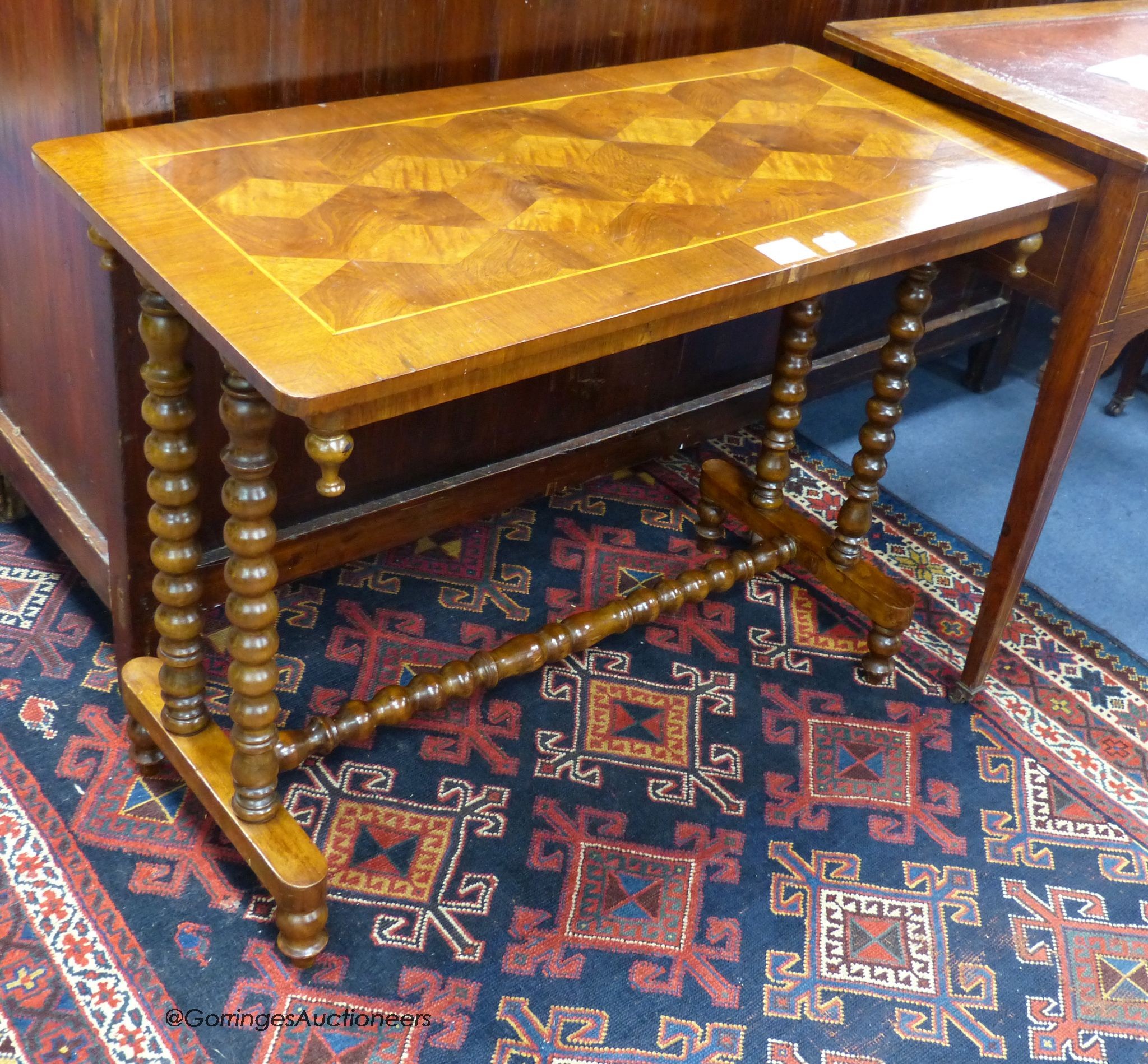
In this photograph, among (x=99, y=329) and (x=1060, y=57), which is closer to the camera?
(x=99, y=329)

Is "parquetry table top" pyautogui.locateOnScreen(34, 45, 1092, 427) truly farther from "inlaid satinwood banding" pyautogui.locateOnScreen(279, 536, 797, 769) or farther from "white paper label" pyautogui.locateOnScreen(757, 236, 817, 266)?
"inlaid satinwood banding" pyautogui.locateOnScreen(279, 536, 797, 769)

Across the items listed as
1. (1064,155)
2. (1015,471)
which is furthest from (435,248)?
(1015,471)

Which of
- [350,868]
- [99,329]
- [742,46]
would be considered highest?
[742,46]

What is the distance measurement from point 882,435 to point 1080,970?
3.44 ft

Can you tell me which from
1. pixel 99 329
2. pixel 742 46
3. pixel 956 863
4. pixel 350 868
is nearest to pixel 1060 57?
pixel 742 46

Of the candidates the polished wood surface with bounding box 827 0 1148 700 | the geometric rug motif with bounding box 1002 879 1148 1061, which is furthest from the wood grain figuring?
the geometric rug motif with bounding box 1002 879 1148 1061

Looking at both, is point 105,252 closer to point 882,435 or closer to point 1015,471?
point 882,435

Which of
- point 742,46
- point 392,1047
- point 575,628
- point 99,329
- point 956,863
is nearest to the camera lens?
point 392,1047

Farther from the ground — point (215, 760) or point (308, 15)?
point (308, 15)

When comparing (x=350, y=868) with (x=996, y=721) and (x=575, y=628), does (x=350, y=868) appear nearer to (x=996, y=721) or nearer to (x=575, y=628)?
(x=575, y=628)

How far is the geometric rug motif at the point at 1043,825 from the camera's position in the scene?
2.34 m

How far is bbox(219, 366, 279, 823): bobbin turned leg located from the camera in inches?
66.5

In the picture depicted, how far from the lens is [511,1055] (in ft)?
6.29

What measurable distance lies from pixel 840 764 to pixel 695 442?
1.03 metres
